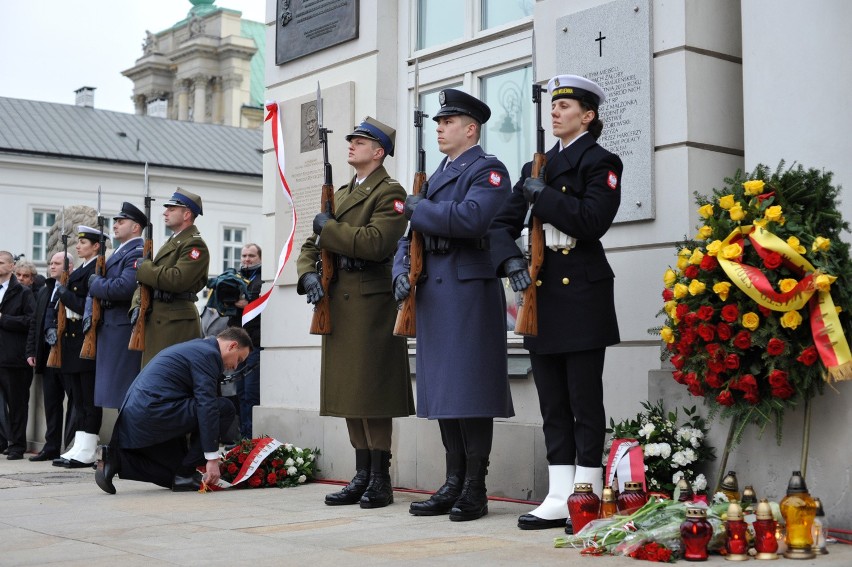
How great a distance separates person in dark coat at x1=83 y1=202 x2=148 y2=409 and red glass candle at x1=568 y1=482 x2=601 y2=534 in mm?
5001

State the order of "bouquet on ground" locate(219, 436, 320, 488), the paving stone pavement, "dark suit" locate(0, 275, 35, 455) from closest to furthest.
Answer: the paving stone pavement, "bouquet on ground" locate(219, 436, 320, 488), "dark suit" locate(0, 275, 35, 455)

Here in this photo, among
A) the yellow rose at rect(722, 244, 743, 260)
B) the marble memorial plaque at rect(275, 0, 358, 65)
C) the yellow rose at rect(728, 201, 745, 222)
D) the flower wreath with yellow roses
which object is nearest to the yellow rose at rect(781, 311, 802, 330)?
the flower wreath with yellow roses

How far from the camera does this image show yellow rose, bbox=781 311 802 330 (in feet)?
18.4

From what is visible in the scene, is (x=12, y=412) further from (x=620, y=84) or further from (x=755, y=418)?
(x=755, y=418)

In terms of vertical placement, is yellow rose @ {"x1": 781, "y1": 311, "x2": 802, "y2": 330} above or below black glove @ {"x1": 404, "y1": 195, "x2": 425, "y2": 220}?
below

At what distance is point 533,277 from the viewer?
6.25m

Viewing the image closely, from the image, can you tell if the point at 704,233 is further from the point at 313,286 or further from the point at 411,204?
the point at 313,286

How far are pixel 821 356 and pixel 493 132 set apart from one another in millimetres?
3550

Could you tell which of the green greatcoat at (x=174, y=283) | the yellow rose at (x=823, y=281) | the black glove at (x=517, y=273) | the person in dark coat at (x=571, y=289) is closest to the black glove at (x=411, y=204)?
the person in dark coat at (x=571, y=289)

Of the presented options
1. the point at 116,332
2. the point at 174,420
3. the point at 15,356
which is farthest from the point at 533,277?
the point at 15,356

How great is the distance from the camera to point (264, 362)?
32.8 feet

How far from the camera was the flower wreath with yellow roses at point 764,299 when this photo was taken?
562 centimetres

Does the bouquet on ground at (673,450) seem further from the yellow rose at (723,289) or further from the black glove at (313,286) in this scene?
the black glove at (313,286)

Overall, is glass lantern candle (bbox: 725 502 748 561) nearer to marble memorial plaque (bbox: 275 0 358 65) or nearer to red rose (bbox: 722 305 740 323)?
red rose (bbox: 722 305 740 323)
